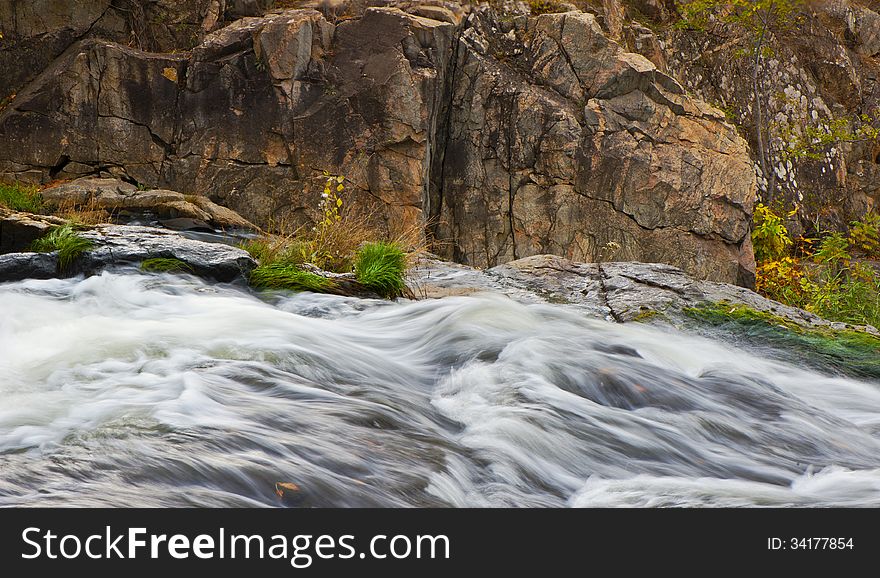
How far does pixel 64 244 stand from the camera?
6.39m

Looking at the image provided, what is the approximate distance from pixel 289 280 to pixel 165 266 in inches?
40.2

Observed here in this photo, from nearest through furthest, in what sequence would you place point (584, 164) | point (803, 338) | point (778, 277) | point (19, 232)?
1. point (803, 338)
2. point (19, 232)
3. point (584, 164)
4. point (778, 277)

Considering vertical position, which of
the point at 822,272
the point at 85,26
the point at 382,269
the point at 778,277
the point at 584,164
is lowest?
the point at 778,277

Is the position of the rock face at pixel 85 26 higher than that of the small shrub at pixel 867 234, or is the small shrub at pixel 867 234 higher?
the rock face at pixel 85 26

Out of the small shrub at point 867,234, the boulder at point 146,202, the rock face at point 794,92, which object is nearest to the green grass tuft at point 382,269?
the boulder at point 146,202

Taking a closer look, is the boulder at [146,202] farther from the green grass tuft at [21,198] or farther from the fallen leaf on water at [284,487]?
the fallen leaf on water at [284,487]

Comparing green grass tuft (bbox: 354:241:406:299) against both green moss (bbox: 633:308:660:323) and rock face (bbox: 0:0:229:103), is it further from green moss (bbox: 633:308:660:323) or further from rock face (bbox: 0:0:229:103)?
rock face (bbox: 0:0:229:103)

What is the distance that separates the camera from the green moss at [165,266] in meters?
6.33

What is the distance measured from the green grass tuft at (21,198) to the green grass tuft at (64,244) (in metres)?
3.81

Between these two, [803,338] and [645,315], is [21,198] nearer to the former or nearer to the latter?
[645,315]

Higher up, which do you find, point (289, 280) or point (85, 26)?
point (85, 26)

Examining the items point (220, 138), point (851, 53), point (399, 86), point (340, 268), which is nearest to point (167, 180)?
point (220, 138)

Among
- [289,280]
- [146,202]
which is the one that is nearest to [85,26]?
[146,202]
